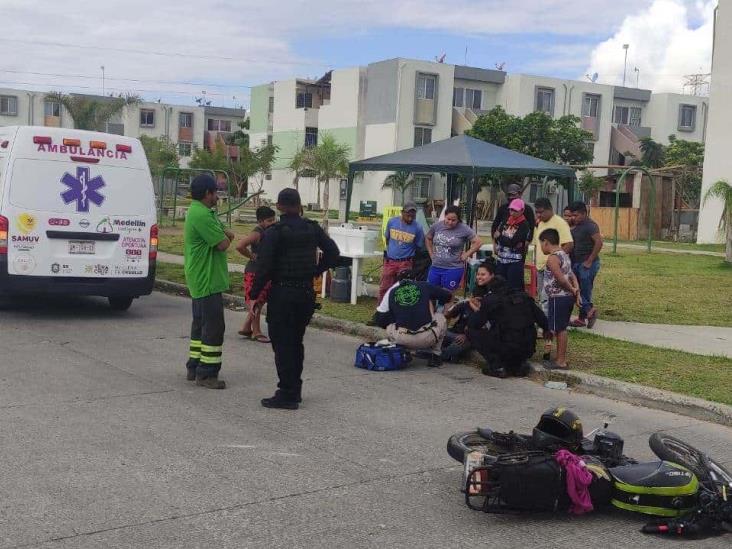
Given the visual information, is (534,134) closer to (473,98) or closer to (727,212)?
(473,98)

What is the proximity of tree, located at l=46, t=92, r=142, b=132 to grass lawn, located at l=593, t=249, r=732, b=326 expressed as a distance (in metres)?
23.0

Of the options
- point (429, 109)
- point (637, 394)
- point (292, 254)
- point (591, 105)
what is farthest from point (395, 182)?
point (292, 254)

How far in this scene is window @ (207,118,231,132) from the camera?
88.2m

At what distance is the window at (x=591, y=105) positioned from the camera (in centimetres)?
6103

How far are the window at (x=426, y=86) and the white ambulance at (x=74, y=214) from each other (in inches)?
1747

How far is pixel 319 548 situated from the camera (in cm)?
465

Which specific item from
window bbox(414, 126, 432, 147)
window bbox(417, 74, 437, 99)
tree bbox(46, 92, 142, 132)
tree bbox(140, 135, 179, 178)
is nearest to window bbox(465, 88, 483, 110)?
window bbox(417, 74, 437, 99)

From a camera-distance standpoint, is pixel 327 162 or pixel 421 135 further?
pixel 421 135

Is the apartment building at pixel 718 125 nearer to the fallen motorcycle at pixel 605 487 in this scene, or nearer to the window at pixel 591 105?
the fallen motorcycle at pixel 605 487

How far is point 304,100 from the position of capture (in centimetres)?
6500

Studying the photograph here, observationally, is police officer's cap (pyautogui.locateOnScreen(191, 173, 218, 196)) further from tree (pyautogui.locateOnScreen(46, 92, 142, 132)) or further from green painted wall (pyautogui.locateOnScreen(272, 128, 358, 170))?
green painted wall (pyautogui.locateOnScreen(272, 128, 358, 170))

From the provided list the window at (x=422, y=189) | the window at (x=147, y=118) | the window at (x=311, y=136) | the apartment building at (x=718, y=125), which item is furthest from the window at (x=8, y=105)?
the apartment building at (x=718, y=125)

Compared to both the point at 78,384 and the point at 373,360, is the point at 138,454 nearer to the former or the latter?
the point at 78,384

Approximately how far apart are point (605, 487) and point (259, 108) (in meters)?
69.2
